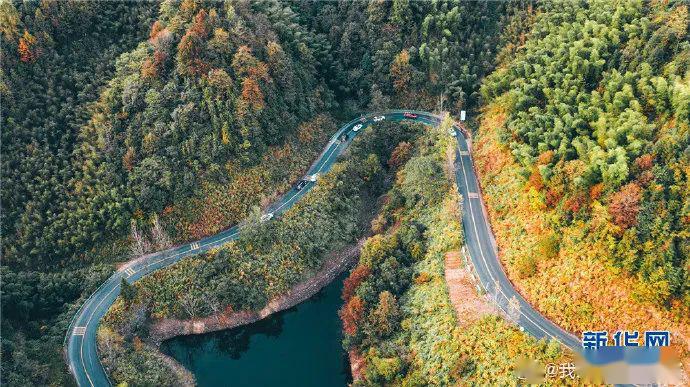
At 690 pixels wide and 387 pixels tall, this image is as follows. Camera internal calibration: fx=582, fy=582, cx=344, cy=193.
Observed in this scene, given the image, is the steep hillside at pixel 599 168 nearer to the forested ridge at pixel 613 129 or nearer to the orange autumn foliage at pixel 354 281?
the forested ridge at pixel 613 129

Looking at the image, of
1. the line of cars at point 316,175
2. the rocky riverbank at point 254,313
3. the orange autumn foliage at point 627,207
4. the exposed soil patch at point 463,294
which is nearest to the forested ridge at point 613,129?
the orange autumn foliage at point 627,207

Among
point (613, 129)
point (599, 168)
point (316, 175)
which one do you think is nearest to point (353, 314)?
point (316, 175)

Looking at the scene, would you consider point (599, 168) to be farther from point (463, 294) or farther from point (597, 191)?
point (463, 294)

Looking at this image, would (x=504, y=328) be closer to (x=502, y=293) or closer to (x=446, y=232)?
(x=502, y=293)

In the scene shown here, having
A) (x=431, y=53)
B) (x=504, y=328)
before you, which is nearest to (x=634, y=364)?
(x=504, y=328)

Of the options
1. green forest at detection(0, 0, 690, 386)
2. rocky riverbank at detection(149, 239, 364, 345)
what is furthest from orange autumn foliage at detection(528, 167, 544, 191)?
rocky riverbank at detection(149, 239, 364, 345)
